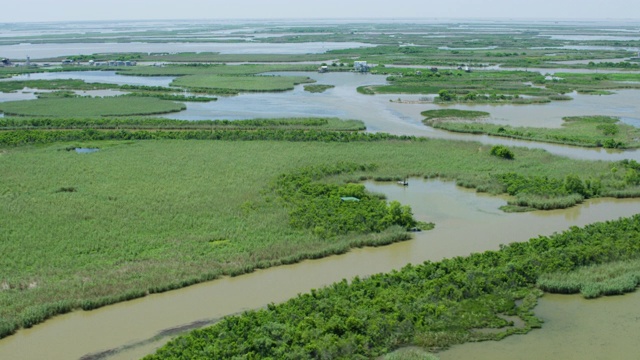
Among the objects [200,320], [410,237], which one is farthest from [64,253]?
[410,237]

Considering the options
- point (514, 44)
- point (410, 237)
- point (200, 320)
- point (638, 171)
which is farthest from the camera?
point (514, 44)

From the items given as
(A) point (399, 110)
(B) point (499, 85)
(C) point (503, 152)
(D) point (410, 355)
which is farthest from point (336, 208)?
(B) point (499, 85)

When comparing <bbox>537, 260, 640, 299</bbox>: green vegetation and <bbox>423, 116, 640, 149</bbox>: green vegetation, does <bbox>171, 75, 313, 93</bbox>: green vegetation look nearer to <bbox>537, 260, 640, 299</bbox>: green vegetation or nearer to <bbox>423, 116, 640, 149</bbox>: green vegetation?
<bbox>423, 116, 640, 149</bbox>: green vegetation

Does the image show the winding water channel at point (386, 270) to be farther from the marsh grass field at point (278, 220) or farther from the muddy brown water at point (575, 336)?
the marsh grass field at point (278, 220)

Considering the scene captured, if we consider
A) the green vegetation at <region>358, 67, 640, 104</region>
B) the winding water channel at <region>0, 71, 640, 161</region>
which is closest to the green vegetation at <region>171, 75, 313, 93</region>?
the winding water channel at <region>0, 71, 640, 161</region>

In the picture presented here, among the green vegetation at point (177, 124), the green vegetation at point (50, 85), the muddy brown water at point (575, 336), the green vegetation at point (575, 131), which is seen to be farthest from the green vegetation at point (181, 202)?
the green vegetation at point (50, 85)

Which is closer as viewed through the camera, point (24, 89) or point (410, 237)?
point (410, 237)

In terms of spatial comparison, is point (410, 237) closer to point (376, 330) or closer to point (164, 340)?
point (376, 330)
